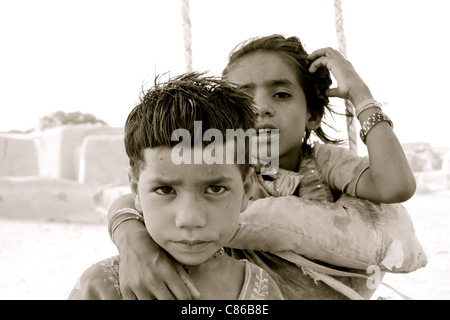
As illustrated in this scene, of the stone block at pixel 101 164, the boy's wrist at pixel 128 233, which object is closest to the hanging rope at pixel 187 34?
the boy's wrist at pixel 128 233

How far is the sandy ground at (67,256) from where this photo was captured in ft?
13.1

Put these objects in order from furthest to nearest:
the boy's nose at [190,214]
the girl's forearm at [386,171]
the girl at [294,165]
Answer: the girl's forearm at [386,171], the girl at [294,165], the boy's nose at [190,214]

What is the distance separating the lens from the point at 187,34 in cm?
154

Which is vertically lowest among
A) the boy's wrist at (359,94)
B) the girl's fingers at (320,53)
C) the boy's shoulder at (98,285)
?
the boy's shoulder at (98,285)

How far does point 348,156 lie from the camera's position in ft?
4.34

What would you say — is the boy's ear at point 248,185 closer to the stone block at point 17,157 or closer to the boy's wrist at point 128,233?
the boy's wrist at point 128,233

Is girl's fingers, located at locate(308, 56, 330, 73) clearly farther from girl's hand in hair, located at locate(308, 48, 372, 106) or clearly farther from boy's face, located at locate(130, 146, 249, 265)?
boy's face, located at locate(130, 146, 249, 265)

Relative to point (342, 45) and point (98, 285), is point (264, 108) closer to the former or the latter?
point (342, 45)

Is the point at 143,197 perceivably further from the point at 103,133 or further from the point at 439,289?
the point at 103,133

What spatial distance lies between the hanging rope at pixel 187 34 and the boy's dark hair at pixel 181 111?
549 millimetres

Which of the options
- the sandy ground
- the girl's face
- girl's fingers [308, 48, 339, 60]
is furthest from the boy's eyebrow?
the sandy ground

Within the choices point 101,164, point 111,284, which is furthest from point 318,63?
point 101,164

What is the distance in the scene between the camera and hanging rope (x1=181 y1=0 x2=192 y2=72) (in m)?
1.51
